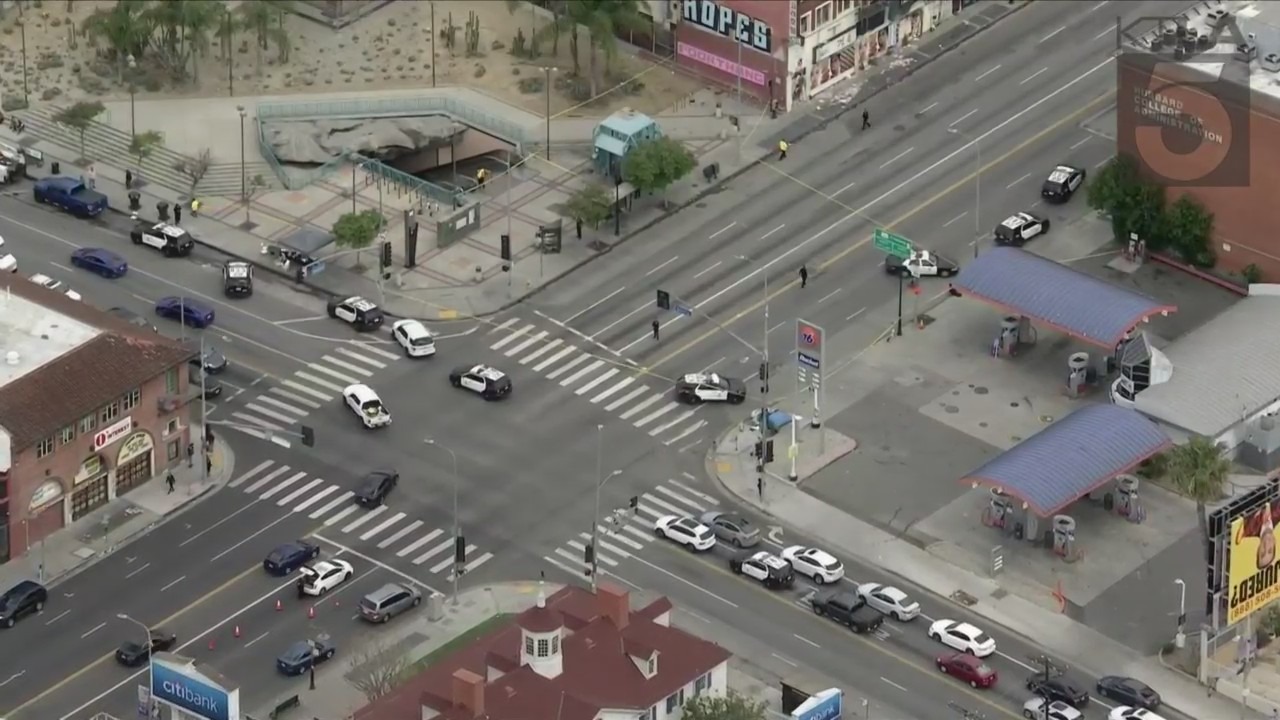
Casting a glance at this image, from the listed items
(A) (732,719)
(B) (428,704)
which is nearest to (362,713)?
(B) (428,704)

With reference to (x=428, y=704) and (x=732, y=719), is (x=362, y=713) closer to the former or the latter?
(x=428, y=704)

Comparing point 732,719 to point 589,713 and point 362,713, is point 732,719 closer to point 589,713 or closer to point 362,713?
point 589,713

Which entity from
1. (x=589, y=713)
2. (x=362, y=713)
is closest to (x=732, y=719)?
(x=589, y=713)
